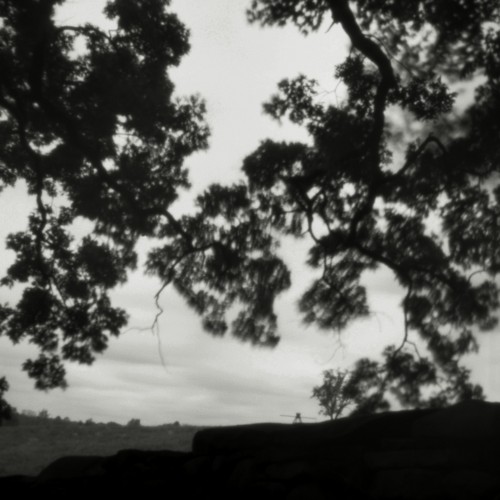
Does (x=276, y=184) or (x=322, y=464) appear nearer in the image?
(x=322, y=464)

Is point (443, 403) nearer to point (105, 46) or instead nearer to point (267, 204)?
point (267, 204)

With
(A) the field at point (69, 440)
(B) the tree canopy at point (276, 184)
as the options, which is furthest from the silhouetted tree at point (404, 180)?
(A) the field at point (69, 440)

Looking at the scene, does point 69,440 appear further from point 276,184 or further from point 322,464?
point 322,464

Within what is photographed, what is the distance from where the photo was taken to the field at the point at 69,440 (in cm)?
978

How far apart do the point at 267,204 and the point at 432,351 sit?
2.90 m

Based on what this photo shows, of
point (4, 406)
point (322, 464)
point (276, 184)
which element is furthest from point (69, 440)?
point (322, 464)

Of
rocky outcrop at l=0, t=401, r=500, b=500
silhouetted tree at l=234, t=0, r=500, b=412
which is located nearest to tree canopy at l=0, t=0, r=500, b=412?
silhouetted tree at l=234, t=0, r=500, b=412

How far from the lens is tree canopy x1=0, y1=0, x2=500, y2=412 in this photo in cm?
796

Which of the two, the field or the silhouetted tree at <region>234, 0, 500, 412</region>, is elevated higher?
the silhouetted tree at <region>234, 0, 500, 412</region>

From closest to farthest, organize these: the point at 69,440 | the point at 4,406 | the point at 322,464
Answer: the point at 322,464 → the point at 4,406 → the point at 69,440

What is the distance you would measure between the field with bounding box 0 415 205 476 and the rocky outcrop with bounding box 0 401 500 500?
5.56 meters

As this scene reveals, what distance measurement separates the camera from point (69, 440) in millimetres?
11836

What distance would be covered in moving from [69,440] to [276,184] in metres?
→ 6.59

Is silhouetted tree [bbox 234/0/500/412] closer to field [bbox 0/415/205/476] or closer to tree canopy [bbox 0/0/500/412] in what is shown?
tree canopy [bbox 0/0/500/412]
